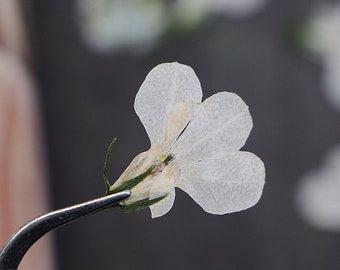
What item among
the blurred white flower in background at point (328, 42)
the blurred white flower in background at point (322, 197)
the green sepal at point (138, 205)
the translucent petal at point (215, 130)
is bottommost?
the blurred white flower in background at point (322, 197)

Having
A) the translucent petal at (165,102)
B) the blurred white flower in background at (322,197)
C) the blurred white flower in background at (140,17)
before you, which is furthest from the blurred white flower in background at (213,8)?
the translucent petal at (165,102)

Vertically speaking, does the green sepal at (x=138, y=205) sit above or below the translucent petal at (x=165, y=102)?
below

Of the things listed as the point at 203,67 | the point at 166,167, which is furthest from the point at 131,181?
the point at 203,67

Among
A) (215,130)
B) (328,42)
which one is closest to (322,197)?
(328,42)

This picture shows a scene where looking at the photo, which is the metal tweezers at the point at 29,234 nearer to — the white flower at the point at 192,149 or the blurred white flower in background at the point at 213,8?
the white flower at the point at 192,149

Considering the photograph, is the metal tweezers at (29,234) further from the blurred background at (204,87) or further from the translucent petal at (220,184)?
the blurred background at (204,87)

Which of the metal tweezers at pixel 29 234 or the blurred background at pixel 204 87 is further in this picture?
the blurred background at pixel 204 87

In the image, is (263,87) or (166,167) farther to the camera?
(263,87)

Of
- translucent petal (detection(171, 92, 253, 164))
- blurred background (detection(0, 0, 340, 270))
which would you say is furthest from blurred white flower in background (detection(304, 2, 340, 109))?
translucent petal (detection(171, 92, 253, 164))

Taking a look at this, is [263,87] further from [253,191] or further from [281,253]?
[253,191]
